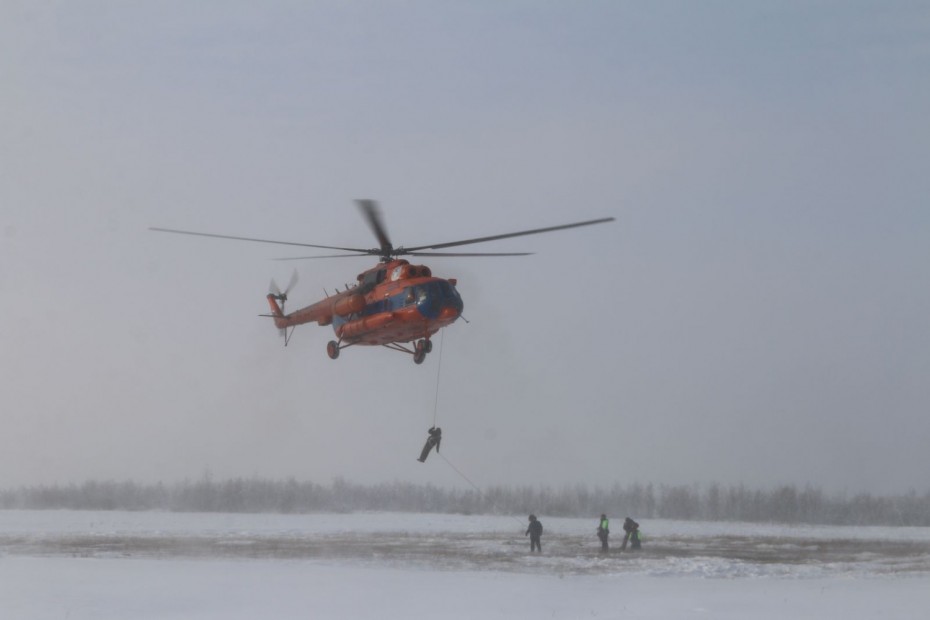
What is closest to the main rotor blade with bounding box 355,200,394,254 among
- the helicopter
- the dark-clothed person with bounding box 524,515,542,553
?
the helicopter

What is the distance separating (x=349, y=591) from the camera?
24.1 metres

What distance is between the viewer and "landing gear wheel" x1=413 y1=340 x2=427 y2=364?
23.3m

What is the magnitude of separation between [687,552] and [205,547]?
55.2 feet

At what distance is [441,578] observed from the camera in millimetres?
26516

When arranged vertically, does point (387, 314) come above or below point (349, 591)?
above

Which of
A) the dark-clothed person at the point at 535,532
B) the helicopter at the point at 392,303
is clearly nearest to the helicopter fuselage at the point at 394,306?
the helicopter at the point at 392,303

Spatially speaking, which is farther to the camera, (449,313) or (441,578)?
(441,578)

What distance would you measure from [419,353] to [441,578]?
265 inches

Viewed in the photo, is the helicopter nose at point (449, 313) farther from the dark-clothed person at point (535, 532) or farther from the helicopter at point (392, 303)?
the dark-clothed person at point (535, 532)

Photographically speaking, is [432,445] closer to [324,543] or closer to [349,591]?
[349,591]

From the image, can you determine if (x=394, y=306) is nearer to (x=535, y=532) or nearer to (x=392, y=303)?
(x=392, y=303)

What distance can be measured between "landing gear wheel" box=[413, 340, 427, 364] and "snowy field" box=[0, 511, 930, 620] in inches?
209

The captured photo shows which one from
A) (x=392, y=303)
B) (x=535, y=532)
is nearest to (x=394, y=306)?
(x=392, y=303)

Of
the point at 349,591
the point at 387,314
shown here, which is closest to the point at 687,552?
the point at 349,591
